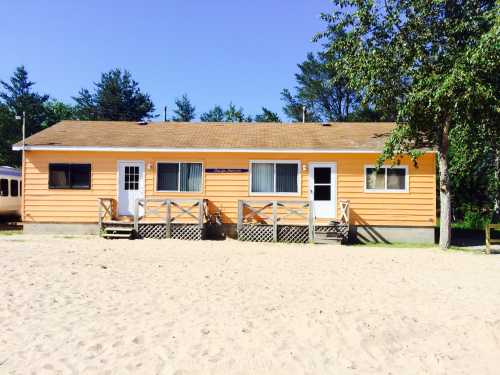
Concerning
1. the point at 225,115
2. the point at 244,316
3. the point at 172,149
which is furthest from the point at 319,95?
the point at 244,316

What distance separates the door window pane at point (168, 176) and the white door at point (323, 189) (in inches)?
192

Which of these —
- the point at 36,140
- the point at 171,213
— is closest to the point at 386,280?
the point at 171,213

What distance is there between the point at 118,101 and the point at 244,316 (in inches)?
1582

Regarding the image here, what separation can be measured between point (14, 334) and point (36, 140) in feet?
38.1

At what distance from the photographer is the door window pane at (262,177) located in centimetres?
1423

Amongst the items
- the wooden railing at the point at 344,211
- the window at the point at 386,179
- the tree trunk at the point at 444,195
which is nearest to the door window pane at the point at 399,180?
the window at the point at 386,179

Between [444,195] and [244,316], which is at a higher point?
[444,195]

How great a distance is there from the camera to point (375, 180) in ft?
45.9

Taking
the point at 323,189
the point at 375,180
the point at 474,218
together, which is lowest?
the point at 474,218

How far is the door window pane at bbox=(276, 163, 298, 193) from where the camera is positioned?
46.5 feet

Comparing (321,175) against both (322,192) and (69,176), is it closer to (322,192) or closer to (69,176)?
(322,192)

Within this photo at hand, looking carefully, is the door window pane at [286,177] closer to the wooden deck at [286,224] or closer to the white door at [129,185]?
the wooden deck at [286,224]

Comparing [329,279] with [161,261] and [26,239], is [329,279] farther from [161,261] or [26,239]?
[26,239]

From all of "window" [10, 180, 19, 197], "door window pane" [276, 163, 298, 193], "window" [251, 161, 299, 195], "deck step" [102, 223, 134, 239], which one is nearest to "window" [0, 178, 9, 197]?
"window" [10, 180, 19, 197]
